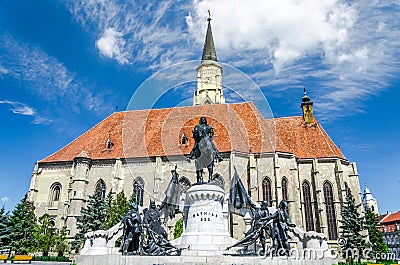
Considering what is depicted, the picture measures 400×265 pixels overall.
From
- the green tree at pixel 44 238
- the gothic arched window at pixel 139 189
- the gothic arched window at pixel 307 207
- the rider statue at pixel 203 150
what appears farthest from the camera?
the gothic arched window at pixel 139 189

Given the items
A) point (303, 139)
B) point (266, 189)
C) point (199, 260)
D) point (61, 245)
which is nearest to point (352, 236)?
point (266, 189)

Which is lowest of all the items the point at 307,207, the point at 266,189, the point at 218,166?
the point at 307,207

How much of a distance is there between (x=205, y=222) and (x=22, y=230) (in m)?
20.0

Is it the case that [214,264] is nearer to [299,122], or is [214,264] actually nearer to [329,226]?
[329,226]

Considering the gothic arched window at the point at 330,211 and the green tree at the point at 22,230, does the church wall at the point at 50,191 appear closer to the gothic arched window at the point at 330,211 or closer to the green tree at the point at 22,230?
the green tree at the point at 22,230

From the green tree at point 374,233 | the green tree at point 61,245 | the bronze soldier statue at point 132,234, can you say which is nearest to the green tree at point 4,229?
the green tree at point 61,245

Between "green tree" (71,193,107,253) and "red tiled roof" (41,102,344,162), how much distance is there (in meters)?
6.16

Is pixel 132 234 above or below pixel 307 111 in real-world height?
below

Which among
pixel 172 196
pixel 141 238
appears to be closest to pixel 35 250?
pixel 172 196

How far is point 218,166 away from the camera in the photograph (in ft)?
94.1

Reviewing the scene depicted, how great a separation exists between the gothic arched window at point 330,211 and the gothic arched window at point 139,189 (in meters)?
17.7

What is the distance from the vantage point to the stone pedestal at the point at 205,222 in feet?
36.7

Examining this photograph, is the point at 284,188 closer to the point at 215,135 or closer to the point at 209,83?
the point at 215,135

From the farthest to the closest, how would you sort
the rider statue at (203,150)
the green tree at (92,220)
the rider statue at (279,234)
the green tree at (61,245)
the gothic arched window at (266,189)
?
the gothic arched window at (266,189), the green tree at (61,245), the green tree at (92,220), the rider statue at (203,150), the rider statue at (279,234)
